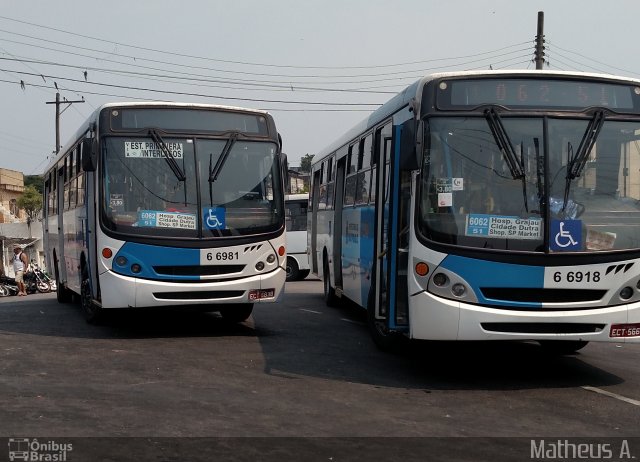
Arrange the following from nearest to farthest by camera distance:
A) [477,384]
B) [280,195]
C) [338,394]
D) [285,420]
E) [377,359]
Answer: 1. [285,420]
2. [338,394]
3. [477,384]
4. [377,359]
5. [280,195]

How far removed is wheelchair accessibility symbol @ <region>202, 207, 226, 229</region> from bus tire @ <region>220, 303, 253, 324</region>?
1.96 m

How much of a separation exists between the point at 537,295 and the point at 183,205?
5365 millimetres

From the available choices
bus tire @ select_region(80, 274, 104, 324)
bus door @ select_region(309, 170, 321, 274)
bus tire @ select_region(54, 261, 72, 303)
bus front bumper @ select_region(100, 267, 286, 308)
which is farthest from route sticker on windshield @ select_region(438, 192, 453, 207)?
bus tire @ select_region(54, 261, 72, 303)

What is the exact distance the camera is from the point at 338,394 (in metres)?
8.46

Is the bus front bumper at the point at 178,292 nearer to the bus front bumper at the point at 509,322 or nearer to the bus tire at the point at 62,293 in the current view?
the bus front bumper at the point at 509,322

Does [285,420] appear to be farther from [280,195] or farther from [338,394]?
[280,195]

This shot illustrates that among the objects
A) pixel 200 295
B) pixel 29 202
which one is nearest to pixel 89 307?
pixel 200 295

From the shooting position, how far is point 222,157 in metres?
12.5

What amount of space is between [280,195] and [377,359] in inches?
122

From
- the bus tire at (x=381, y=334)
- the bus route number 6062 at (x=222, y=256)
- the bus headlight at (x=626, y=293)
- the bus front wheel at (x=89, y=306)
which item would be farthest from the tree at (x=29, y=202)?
the bus headlight at (x=626, y=293)

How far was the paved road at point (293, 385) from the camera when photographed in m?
7.01

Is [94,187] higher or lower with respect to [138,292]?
higher

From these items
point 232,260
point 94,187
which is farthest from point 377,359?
point 94,187

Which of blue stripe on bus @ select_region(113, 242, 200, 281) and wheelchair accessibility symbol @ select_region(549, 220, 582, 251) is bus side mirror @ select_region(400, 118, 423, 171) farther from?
blue stripe on bus @ select_region(113, 242, 200, 281)
